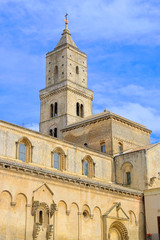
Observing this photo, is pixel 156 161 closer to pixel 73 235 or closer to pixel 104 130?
pixel 104 130

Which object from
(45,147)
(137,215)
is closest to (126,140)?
(137,215)

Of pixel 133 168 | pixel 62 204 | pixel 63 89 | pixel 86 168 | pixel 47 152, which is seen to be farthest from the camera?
pixel 63 89

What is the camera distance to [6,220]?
91.0 ft

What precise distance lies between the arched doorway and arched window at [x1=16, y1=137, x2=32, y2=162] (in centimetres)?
1007

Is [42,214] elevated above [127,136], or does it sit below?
below

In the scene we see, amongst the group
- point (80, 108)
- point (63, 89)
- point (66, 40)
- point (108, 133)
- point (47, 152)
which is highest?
point (66, 40)

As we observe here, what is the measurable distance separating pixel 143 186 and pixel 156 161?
356 centimetres

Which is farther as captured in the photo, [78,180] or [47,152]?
[47,152]

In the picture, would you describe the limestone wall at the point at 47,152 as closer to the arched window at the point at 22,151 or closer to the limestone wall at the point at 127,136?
the arched window at the point at 22,151

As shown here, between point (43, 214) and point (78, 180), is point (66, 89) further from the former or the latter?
point (43, 214)

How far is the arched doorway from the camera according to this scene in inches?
1485

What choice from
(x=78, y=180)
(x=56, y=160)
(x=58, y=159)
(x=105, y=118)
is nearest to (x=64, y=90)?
(x=105, y=118)

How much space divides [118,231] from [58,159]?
29.1 ft

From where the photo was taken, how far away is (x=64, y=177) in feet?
109
